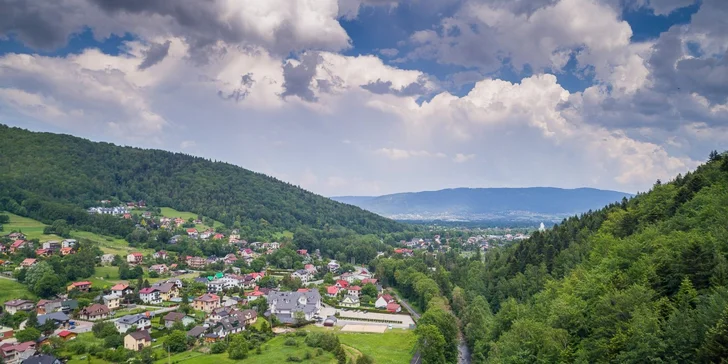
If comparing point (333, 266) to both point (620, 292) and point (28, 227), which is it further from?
point (620, 292)

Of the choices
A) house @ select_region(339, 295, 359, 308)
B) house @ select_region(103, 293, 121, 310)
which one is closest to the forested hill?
house @ select_region(103, 293, 121, 310)

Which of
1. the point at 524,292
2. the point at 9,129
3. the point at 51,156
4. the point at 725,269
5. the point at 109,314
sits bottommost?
the point at 109,314

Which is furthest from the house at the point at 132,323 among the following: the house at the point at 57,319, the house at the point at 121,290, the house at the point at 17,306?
the house at the point at 121,290

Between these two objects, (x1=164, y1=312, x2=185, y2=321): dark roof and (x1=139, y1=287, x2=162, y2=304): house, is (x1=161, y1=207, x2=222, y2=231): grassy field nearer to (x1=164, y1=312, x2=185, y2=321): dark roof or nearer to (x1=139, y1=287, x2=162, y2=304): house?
(x1=139, y1=287, x2=162, y2=304): house

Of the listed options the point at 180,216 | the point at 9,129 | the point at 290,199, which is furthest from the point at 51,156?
the point at 290,199

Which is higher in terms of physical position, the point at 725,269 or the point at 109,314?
the point at 725,269

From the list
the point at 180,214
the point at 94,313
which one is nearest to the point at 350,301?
the point at 94,313

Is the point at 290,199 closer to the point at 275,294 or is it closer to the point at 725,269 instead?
the point at 275,294
